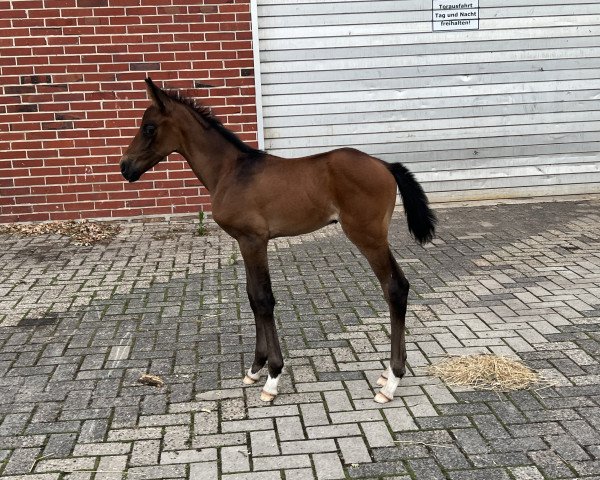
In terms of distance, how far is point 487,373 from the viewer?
13.6ft

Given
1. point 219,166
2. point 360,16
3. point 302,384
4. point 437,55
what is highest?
point 360,16

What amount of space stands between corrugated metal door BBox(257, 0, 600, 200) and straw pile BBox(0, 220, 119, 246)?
8.30ft

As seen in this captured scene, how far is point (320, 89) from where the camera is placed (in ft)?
29.2

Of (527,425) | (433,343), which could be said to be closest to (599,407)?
(527,425)

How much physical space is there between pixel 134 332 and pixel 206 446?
6.26ft

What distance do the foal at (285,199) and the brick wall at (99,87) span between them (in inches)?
177

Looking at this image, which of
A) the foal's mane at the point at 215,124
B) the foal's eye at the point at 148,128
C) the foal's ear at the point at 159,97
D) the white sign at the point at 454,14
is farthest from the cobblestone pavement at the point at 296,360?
the white sign at the point at 454,14

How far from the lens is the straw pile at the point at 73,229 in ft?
26.6

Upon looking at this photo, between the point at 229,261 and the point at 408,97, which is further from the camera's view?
the point at 408,97

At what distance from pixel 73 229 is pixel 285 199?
5236mm

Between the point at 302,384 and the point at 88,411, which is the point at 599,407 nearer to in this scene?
the point at 302,384

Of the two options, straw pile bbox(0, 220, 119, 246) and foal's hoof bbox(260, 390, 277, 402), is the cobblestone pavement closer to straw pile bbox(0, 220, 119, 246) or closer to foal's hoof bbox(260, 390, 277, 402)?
foal's hoof bbox(260, 390, 277, 402)

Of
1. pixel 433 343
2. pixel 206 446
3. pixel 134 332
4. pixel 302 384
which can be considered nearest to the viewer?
pixel 206 446

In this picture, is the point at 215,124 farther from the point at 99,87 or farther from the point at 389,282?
the point at 99,87
